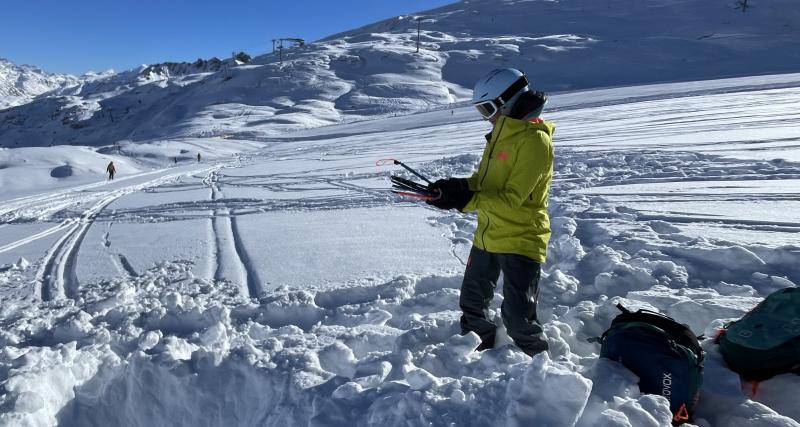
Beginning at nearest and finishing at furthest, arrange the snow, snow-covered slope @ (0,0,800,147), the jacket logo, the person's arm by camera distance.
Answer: the jacket logo, the snow, the person's arm, snow-covered slope @ (0,0,800,147)

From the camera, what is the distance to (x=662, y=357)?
2137mm

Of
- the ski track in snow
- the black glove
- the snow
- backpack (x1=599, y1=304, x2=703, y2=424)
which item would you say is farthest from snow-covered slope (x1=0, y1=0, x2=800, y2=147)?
backpack (x1=599, y1=304, x2=703, y2=424)

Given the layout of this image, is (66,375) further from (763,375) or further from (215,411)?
(763,375)

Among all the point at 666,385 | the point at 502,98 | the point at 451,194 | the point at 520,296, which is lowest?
the point at 666,385

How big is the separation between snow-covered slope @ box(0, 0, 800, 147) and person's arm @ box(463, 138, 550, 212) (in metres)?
44.6

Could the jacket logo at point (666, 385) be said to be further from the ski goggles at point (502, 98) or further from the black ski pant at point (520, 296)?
the ski goggles at point (502, 98)

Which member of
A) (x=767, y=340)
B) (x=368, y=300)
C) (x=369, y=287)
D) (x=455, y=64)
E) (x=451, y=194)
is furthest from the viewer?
(x=455, y=64)

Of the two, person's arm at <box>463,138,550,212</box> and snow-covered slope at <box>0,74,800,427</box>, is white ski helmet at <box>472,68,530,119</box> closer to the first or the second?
person's arm at <box>463,138,550,212</box>

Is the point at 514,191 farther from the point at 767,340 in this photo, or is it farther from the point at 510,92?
the point at 767,340

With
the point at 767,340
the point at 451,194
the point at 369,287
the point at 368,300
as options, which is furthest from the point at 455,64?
the point at 767,340

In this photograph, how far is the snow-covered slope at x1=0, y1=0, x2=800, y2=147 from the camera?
→ 167 ft

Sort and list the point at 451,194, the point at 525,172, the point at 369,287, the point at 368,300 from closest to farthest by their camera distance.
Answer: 1. the point at 525,172
2. the point at 451,194
3. the point at 368,300
4. the point at 369,287

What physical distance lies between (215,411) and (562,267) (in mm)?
3402

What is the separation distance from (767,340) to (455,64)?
69.0 m
